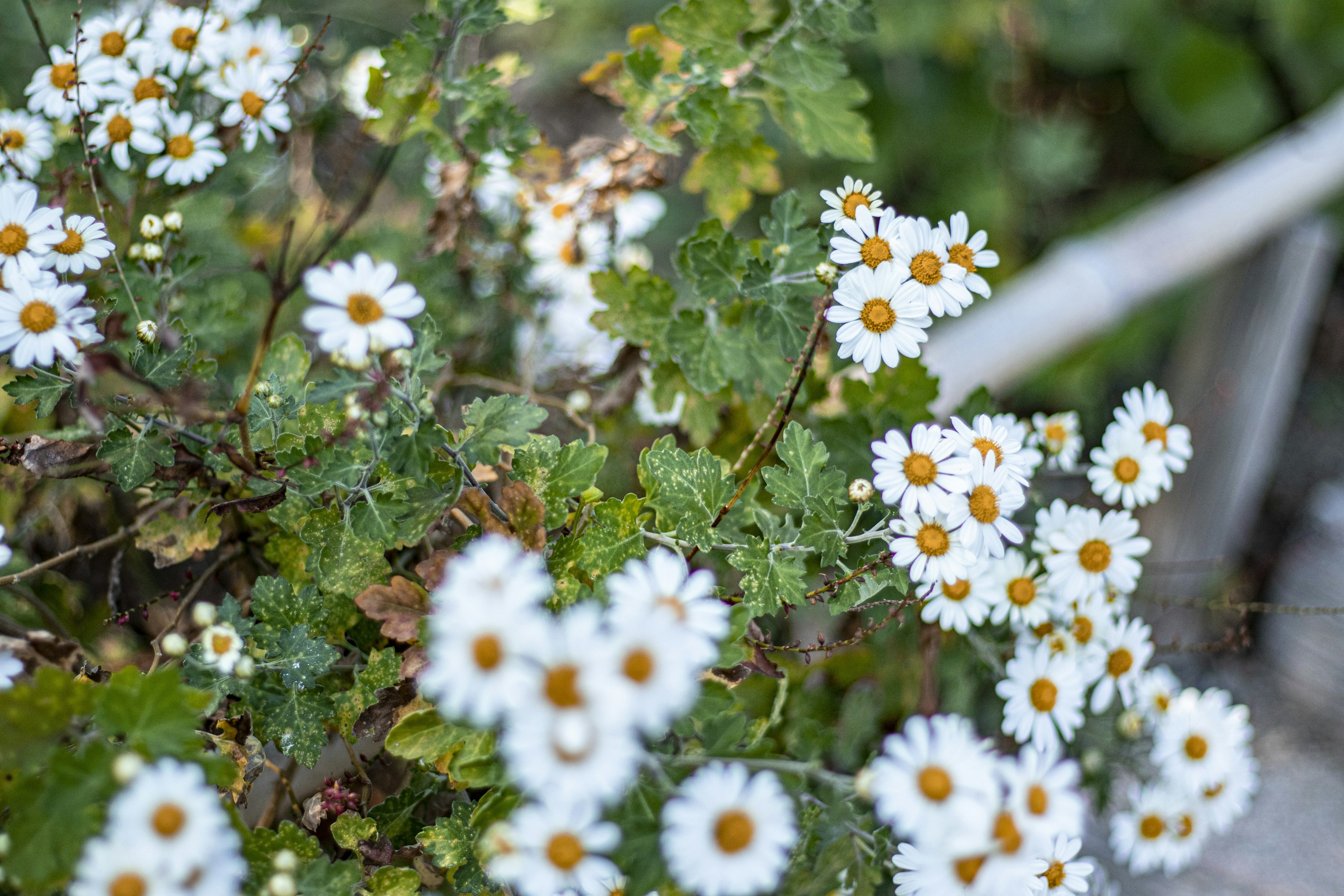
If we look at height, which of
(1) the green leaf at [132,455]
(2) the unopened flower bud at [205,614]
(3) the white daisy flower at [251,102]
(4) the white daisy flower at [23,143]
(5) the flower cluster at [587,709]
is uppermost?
(3) the white daisy flower at [251,102]

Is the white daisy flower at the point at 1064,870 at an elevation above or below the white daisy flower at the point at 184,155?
below

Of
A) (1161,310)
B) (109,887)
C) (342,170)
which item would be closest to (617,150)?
(342,170)

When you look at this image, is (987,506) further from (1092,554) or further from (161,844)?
(161,844)

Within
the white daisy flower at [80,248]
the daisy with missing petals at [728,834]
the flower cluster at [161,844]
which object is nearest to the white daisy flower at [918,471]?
the daisy with missing petals at [728,834]

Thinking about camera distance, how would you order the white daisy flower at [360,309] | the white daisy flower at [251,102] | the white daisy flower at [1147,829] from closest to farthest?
the white daisy flower at [360,309], the white daisy flower at [251,102], the white daisy flower at [1147,829]

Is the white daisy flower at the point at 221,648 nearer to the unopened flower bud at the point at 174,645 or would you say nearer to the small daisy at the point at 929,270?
the unopened flower bud at the point at 174,645

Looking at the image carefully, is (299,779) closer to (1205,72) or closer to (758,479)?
(758,479)
